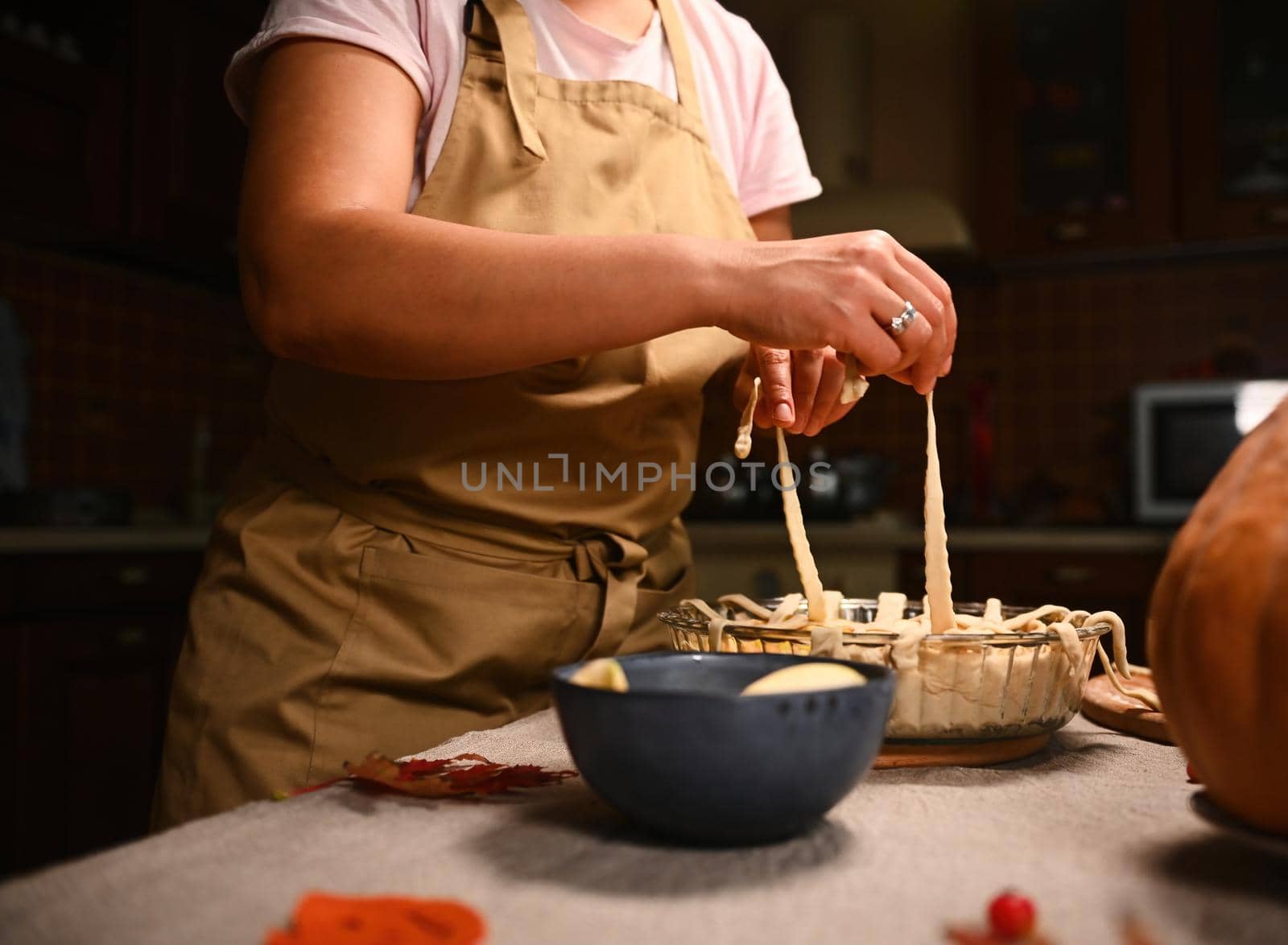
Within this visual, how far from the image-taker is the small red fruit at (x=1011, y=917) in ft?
1.11

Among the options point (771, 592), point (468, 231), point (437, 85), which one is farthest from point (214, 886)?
point (771, 592)

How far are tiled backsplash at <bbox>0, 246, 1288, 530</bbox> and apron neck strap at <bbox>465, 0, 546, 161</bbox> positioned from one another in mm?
2010

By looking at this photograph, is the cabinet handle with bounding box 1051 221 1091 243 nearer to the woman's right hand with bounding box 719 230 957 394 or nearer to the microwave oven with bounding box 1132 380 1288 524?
the microwave oven with bounding box 1132 380 1288 524

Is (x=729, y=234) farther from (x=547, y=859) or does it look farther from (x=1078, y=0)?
(x=1078, y=0)

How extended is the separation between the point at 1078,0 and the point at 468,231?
253 centimetres

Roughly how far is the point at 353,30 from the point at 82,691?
5.33 ft

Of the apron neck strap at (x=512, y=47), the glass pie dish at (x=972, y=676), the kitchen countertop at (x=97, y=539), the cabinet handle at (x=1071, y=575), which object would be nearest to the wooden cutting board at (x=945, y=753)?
the glass pie dish at (x=972, y=676)

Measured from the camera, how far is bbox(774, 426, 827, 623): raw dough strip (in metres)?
0.67

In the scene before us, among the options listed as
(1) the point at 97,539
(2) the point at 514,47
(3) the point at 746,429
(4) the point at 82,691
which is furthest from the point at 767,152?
(4) the point at 82,691

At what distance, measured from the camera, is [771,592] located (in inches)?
94.7

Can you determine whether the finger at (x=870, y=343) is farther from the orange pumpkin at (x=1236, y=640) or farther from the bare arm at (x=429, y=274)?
the orange pumpkin at (x=1236, y=640)

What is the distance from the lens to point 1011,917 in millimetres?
339

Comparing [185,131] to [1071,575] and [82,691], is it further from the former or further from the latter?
[1071,575]

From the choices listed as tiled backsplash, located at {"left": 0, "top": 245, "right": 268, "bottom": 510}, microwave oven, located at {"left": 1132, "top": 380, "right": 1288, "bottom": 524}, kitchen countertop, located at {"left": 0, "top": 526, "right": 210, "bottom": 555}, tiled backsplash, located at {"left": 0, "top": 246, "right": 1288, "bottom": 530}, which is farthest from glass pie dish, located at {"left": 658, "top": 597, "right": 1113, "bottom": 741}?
tiled backsplash, located at {"left": 0, "top": 245, "right": 268, "bottom": 510}
